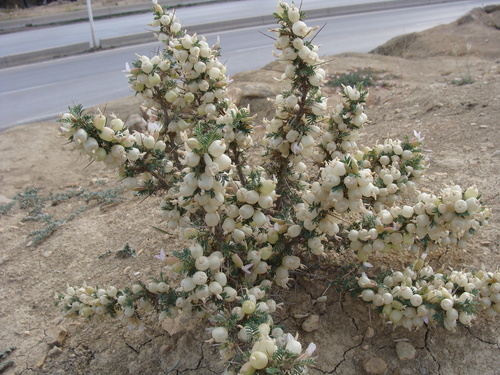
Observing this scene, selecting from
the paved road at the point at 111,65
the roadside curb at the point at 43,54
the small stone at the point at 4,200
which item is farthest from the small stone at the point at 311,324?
the roadside curb at the point at 43,54

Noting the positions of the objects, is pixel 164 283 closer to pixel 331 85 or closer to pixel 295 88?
pixel 295 88

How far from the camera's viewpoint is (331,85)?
6.55 metres

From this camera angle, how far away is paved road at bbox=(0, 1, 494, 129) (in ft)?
28.5

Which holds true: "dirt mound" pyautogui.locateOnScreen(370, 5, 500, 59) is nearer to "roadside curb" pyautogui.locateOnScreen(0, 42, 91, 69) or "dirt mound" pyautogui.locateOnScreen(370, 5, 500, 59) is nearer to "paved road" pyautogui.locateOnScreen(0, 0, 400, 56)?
"paved road" pyautogui.locateOnScreen(0, 0, 400, 56)

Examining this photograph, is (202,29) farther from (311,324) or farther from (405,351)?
(405,351)

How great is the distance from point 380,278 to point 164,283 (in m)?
0.93

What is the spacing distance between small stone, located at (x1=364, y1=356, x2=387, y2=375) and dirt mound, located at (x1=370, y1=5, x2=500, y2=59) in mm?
7702

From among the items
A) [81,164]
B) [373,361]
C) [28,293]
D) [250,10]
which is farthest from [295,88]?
[250,10]

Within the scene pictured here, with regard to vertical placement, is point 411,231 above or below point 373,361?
above

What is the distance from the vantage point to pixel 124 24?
15.5 m

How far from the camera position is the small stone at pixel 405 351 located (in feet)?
6.30

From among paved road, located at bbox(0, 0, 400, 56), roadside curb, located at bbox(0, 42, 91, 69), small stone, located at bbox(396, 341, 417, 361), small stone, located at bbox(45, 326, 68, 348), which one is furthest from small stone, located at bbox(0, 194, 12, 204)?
paved road, located at bbox(0, 0, 400, 56)

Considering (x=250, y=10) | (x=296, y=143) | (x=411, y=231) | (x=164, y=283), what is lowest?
(x=164, y=283)

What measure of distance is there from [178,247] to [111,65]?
A: 9183 millimetres
